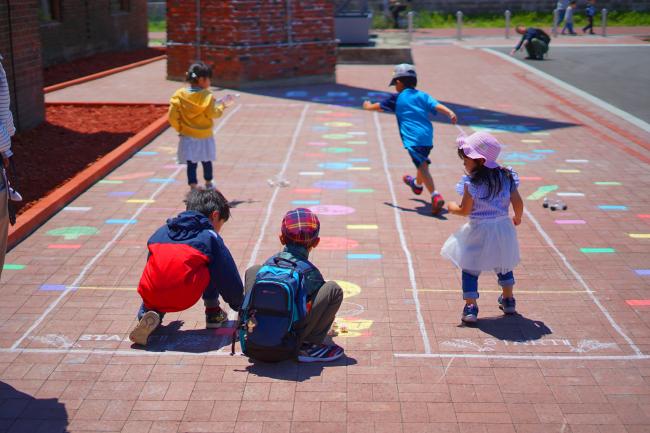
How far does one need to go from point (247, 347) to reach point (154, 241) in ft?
3.82

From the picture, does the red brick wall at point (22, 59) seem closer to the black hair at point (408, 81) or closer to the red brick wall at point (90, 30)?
the black hair at point (408, 81)

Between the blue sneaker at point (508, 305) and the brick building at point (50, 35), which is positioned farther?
the brick building at point (50, 35)

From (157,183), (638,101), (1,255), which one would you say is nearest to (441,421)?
(1,255)

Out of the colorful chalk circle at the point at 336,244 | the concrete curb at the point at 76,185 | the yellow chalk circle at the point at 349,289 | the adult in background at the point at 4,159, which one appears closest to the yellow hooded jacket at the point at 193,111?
the concrete curb at the point at 76,185

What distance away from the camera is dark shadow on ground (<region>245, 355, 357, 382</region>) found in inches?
235

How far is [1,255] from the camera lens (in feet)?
19.8

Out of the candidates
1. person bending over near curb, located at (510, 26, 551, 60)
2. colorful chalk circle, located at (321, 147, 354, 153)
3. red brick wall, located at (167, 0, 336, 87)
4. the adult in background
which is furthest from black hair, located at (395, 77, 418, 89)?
person bending over near curb, located at (510, 26, 551, 60)

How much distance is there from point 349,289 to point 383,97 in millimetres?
11485

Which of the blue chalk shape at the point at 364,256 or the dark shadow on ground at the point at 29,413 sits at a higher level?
the blue chalk shape at the point at 364,256

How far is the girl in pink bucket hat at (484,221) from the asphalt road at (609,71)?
1057cm

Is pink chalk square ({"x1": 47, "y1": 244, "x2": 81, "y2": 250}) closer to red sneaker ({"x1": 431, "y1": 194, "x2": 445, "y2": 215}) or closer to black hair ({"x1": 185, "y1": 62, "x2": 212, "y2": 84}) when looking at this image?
black hair ({"x1": 185, "y1": 62, "x2": 212, "y2": 84})

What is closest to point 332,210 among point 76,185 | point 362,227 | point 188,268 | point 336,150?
point 362,227

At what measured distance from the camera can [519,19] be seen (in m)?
43.9

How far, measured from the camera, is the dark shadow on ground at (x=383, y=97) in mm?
15430
